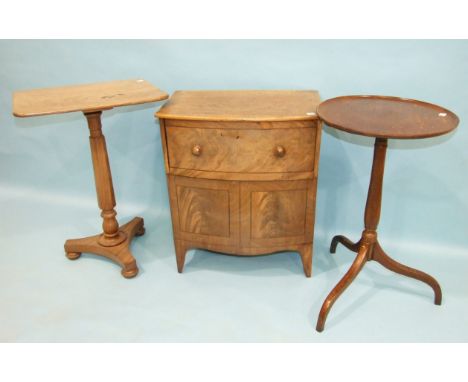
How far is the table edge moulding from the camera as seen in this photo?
221 centimetres

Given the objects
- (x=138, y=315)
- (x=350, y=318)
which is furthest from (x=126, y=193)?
(x=350, y=318)

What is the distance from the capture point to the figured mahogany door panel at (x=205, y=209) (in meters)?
2.38

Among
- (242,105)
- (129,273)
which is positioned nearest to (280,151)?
(242,105)

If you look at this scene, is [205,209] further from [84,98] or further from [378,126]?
[378,126]

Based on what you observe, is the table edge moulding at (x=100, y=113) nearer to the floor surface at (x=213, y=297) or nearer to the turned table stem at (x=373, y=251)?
the floor surface at (x=213, y=297)

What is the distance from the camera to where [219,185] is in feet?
7.75

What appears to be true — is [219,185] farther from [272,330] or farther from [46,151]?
[46,151]

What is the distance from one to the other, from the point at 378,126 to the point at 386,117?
15cm

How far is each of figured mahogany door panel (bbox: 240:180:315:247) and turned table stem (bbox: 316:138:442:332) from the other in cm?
30

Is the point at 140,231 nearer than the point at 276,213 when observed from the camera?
No

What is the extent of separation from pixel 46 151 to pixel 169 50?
1346mm

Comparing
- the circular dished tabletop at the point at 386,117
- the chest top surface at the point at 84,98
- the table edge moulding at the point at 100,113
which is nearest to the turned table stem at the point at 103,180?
the table edge moulding at the point at 100,113

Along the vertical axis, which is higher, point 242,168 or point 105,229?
point 242,168

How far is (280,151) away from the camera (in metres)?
2.21
